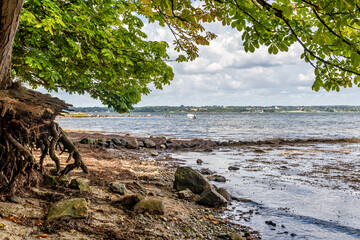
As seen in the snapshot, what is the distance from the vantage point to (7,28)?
496cm

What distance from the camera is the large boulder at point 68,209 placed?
561 centimetres

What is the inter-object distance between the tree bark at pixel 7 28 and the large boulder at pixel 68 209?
9.22 feet

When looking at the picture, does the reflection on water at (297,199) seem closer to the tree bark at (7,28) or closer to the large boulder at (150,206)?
the large boulder at (150,206)

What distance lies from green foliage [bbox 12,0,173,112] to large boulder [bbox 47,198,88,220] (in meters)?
3.05

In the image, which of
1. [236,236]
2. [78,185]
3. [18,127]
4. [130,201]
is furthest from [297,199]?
[18,127]

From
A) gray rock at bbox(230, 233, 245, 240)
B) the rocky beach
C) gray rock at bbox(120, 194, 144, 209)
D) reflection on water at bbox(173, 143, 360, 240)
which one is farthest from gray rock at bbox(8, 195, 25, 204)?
Result: reflection on water at bbox(173, 143, 360, 240)

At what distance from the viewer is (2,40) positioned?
5062 millimetres

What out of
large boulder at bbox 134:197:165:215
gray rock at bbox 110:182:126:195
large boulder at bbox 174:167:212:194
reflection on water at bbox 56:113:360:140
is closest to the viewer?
large boulder at bbox 134:197:165:215

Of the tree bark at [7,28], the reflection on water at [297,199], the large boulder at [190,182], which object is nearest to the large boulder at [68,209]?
the tree bark at [7,28]

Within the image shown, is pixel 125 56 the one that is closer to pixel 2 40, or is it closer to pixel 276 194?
pixel 2 40

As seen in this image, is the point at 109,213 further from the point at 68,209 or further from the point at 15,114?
the point at 15,114

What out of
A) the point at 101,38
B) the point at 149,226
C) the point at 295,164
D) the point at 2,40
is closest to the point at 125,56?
the point at 101,38

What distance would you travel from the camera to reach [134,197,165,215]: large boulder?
7.34 meters

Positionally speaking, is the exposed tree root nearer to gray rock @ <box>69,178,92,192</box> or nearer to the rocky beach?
the rocky beach
